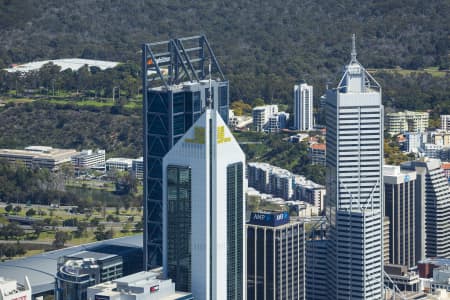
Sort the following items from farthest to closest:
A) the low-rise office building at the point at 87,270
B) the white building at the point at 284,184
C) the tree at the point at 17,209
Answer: the tree at the point at 17,209 < the white building at the point at 284,184 < the low-rise office building at the point at 87,270

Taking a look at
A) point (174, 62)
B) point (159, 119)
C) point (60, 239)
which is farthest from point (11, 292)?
point (60, 239)

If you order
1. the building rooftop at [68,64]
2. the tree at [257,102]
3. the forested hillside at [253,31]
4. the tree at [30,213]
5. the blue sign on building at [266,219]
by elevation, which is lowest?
the tree at [30,213]

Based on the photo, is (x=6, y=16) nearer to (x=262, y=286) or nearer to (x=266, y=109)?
(x=266, y=109)

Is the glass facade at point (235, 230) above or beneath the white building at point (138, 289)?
Result: above

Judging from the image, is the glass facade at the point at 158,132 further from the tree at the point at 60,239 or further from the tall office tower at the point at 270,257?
the tree at the point at 60,239

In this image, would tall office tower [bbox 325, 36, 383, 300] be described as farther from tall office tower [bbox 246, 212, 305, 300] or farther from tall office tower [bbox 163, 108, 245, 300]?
tall office tower [bbox 163, 108, 245, 300]

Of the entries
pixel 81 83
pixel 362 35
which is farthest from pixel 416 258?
pixel 362 35

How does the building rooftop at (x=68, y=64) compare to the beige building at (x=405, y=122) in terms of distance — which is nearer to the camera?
the beige building at (x=405, y=122)

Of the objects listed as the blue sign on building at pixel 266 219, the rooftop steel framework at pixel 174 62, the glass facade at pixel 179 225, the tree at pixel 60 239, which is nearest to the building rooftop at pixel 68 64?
the tree at pixel 60 239
